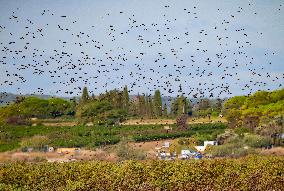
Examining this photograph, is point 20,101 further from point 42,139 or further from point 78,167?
point 78,167

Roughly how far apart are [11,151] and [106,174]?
4184cm

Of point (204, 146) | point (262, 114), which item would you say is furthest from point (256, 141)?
point (262, 114)

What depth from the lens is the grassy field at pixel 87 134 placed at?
225 feet

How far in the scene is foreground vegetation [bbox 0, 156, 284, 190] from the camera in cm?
2262

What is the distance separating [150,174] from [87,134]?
52.6 metres

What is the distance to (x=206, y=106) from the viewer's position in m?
129

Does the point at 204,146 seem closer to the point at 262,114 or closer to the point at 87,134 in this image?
the point at 262,114

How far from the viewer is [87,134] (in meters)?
76.8

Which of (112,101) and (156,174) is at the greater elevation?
(112,101)

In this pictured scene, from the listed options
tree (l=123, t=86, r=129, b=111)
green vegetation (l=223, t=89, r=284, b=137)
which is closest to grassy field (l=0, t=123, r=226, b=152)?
green vegetation (l=223, t=89, r=284, b=137)

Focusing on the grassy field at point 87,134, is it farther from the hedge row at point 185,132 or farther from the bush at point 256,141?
the bush at point 256,141

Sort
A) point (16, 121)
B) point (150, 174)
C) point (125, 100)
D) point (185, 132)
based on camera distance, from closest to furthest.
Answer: point (150, 174) → point (185, 132) → point (16, 121) → point (125, 100)

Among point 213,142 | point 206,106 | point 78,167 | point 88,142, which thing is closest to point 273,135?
point 213,142

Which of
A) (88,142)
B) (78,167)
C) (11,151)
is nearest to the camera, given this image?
(78,167)
